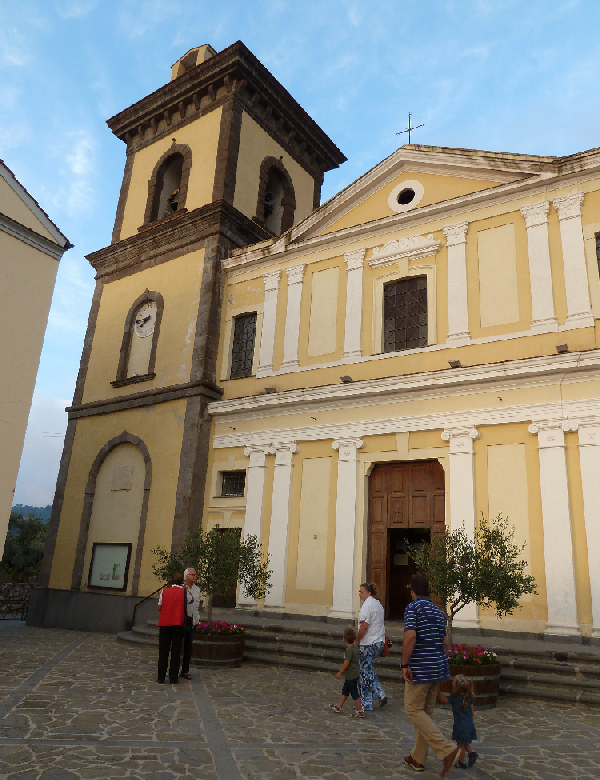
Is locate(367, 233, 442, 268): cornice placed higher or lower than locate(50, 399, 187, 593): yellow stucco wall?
higher

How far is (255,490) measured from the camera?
1541cm

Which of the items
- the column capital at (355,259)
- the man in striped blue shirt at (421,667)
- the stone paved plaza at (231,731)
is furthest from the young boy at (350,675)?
the column capital at (355,259)

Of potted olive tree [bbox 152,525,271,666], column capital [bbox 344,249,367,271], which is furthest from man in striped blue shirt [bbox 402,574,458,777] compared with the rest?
column capital [bbox 344,249,367,271]

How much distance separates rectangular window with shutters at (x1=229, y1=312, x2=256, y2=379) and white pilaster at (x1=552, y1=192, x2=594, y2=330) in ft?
27.3

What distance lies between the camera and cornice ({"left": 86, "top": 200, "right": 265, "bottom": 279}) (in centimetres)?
1830

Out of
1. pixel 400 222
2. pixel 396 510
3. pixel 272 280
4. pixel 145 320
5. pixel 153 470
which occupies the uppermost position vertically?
pixel 400 222

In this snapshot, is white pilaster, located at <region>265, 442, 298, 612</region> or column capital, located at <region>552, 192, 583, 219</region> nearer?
column capital, located at <region>552, 192, 583, 219</region>

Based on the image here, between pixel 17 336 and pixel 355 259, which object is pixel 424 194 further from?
pixel 17 336

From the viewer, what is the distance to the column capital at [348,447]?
14219 millimetres

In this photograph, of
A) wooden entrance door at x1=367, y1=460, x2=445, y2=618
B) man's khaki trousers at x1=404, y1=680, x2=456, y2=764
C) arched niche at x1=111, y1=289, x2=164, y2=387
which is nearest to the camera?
man's khaki trousers at x1=404, y1=680, x2=456, y2=764

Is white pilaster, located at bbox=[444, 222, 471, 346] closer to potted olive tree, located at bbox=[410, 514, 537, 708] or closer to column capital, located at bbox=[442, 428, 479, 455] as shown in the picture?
column capital, located at bbox=[442, 428, 479, 455]

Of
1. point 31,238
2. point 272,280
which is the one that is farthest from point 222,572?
point 272,280

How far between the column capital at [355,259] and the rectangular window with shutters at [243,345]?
10.7ft

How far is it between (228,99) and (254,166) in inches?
86.9
